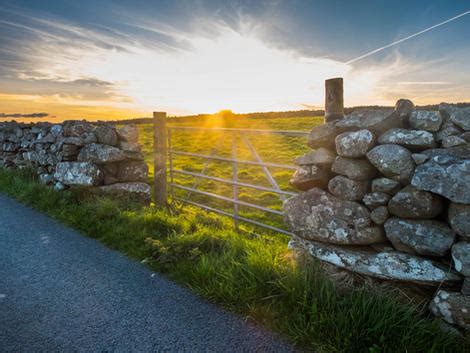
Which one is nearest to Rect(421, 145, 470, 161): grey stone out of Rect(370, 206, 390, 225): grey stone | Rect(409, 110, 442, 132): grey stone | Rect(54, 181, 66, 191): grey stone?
Rect(409, 110, 442, 132): grey stone

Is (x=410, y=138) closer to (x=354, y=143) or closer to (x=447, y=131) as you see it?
(x=447, y=131)

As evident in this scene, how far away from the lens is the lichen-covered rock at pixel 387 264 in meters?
3.19

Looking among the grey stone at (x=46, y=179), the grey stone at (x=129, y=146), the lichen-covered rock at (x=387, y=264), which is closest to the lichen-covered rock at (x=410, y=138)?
the lichen-covered rock at (x=387, y=264)

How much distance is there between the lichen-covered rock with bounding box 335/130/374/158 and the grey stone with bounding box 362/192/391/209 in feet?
1.45

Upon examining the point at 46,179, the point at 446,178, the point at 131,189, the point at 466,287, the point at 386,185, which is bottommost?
the point at 466,287

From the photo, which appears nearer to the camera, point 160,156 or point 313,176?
point 313,176

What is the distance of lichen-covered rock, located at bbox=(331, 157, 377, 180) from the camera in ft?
12.0

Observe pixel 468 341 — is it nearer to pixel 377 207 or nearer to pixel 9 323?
pixel 377 207

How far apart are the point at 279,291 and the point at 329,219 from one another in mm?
963

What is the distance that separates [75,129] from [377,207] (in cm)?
697

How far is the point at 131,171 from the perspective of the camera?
25.5 feet

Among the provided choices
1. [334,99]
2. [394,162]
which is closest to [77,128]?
[334,99]

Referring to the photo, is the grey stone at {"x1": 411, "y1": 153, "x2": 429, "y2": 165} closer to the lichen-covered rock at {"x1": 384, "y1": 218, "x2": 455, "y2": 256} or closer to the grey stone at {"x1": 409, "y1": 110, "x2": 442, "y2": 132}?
the grey stone at {"x1": 409, "y1": 110, "x2": 442, "y2": 132}

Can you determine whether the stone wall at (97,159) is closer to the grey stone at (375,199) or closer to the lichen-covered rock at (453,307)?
the grey stone at (375,199)
